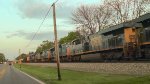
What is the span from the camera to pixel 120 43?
35.8 metres

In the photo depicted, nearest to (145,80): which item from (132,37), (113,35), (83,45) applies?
(132,37)

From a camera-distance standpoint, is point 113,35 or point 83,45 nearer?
point 113,35

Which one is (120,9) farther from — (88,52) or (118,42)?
(118,42)

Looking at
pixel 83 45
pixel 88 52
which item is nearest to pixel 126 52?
pixel 88 52

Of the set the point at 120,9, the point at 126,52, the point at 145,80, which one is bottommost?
the point at 145,80

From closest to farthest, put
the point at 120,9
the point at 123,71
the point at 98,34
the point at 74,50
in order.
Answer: the point at 123,71, the point at 98,34, the point at 74,50, the point at 120,9

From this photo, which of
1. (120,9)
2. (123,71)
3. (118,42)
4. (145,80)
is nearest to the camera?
(145,80)

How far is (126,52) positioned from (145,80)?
436 inches

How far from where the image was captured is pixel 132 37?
3266 centimetres

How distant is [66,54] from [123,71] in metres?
33.8

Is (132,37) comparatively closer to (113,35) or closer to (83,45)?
(113,35)

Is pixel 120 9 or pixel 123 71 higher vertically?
pixel 120 9

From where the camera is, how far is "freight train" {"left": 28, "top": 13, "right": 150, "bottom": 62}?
3047cm

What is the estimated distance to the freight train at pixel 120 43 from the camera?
3047cm
